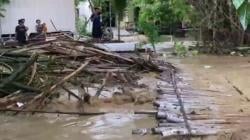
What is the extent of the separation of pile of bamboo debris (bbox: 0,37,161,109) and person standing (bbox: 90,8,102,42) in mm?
6766

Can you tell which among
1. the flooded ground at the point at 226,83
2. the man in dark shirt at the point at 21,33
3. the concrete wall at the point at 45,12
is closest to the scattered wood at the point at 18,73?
the flooded ground at the point at 226,83

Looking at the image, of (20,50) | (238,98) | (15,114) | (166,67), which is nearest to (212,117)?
(238,98)

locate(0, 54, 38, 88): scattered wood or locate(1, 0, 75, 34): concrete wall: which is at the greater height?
locate(1, 0, 75, 34): concrete wall

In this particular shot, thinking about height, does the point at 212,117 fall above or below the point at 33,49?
below

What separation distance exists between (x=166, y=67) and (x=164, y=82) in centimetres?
244

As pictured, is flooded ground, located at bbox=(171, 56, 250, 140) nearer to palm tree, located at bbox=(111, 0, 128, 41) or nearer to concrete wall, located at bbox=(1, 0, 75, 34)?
palm tree, located at bbox=(111, 0, 128, 41)

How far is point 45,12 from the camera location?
1948 centimetres

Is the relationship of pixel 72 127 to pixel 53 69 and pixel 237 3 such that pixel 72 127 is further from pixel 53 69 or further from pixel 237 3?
pixel 237 3

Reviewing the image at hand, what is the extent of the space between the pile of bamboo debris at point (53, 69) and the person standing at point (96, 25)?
22.2 ft

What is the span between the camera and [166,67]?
13602 mm

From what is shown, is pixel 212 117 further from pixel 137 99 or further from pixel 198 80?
pixel 198 80

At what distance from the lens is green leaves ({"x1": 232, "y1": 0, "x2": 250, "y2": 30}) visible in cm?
143

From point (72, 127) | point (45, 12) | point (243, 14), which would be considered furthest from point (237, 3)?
point (45, 12)

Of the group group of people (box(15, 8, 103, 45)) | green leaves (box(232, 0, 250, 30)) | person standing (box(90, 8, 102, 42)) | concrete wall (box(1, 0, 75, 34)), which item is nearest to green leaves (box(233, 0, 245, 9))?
green leaves (box(232, 0, 250, 30))
